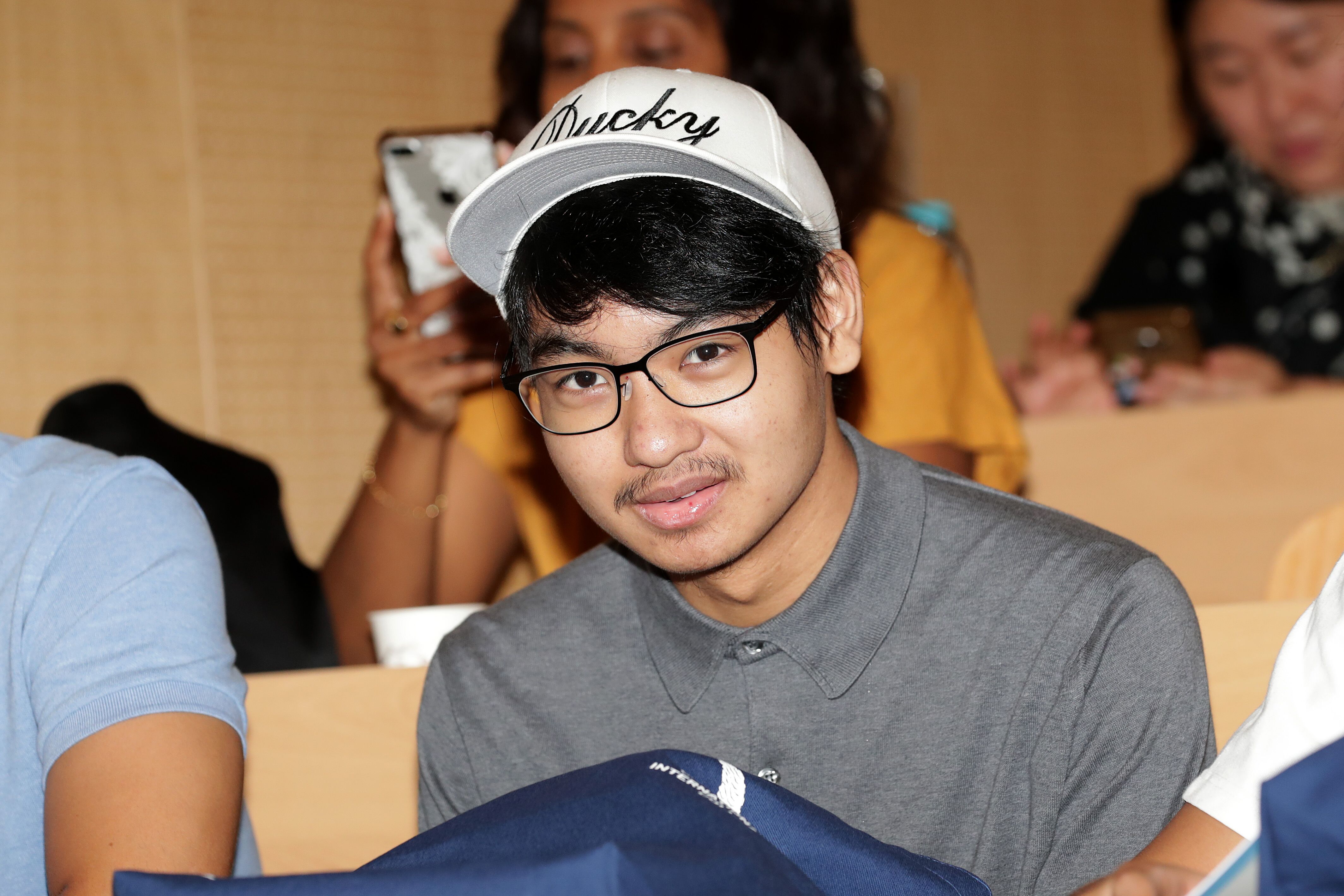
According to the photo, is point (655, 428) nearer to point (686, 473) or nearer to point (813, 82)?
point (686, 473)

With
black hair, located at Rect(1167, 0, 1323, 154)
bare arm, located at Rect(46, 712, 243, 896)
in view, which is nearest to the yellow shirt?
bare arm, located at Rect(46, 712, 243, 896)

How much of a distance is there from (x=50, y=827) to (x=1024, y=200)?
205 centimetres

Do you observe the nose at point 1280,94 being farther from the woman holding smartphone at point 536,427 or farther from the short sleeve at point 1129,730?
the short sleeve at point 1129,730

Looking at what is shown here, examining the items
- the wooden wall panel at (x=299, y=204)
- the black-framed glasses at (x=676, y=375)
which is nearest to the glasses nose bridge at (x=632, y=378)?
the black-framed glasses at (x=676, y=375)

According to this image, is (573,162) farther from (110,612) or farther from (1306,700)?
(1306,700)

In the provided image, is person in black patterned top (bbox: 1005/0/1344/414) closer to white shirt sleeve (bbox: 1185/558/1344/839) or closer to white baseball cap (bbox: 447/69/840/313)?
white baseball cap (bbox: 447/69/840/313)

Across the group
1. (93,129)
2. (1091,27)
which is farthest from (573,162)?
(1091,27)

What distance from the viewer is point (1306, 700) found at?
0.65 meters

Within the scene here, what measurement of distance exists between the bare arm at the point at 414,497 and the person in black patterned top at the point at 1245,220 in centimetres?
80

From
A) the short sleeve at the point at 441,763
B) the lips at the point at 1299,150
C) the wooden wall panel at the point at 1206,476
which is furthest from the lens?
the lips at the point at 1299,150

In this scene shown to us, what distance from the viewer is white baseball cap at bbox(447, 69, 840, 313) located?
91 cm

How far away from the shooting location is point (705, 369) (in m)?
0.90

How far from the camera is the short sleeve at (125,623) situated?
2.81ft

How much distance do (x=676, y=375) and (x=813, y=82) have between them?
2.73 feet
